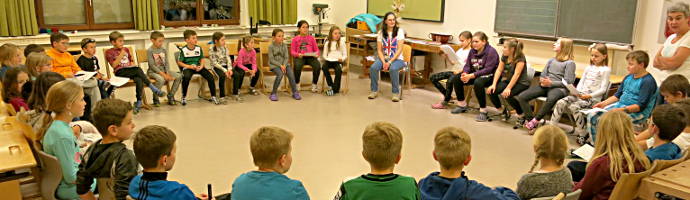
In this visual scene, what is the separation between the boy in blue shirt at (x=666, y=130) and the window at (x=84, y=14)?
6829 mm

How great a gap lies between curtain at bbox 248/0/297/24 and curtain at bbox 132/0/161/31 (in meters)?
1.41

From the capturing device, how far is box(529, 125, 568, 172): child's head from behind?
94.7 inches

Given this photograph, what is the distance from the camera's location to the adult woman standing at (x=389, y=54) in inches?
275

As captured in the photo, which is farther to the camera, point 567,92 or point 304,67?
point 304,67

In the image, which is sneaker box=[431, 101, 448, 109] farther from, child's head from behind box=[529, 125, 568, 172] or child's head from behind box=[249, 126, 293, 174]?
child's head from behind box=[249, 126, 293, 174]

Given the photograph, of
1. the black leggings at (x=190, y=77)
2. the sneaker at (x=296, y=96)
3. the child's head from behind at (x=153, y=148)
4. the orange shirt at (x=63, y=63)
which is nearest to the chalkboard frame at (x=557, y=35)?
the sneaker at (x=296, y=96)

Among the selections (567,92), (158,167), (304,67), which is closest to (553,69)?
(567,92)

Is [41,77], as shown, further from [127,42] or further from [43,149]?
[127,42]

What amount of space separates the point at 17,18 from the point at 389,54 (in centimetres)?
454

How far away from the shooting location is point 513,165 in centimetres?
449

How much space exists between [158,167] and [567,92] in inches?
171

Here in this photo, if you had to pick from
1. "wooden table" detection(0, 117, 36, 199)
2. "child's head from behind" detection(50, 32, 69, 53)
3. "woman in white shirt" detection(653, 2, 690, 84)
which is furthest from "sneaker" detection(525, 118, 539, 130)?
"child's head from behind" detection(50, 32, 69, 53)

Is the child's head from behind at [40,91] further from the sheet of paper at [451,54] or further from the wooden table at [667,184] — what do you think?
the sheet of paper at [451,54]

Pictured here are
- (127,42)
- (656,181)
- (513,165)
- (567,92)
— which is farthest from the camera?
(127,42)
